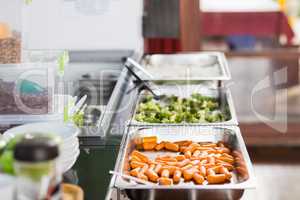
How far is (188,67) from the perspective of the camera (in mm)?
2736

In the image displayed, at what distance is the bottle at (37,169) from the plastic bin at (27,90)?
66 centimetres

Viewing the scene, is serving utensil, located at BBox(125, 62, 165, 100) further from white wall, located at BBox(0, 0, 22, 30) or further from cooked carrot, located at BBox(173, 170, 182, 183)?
cooked carrot, located at BBox(173, 170, 182, 183)

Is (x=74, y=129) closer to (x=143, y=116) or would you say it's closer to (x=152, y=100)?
(x=143, y=116)

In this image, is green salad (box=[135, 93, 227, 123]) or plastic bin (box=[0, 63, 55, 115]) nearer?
plastic bin (box=[0, 63, 55, 115])

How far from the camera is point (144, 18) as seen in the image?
3.30 m

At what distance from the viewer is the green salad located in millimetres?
1962

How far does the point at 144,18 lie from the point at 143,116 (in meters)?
1.46

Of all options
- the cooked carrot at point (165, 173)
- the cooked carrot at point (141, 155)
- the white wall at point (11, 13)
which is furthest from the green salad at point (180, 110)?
the white wall at point (11, 13)

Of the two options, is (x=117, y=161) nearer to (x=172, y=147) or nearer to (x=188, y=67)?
(x=172, y=147)

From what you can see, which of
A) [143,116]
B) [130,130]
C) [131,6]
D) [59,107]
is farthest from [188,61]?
[59,107]

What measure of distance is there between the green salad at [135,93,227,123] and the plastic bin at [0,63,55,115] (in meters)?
0.48

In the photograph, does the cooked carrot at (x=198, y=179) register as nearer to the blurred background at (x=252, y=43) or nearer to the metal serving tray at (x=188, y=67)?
the metal serving tray at (x=188, y=67)

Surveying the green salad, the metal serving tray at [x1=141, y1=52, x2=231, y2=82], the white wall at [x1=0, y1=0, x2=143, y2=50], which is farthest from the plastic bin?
the white wall at [x1=0, y1=0, x2=143, y2=50]

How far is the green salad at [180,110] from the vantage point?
196 cm
